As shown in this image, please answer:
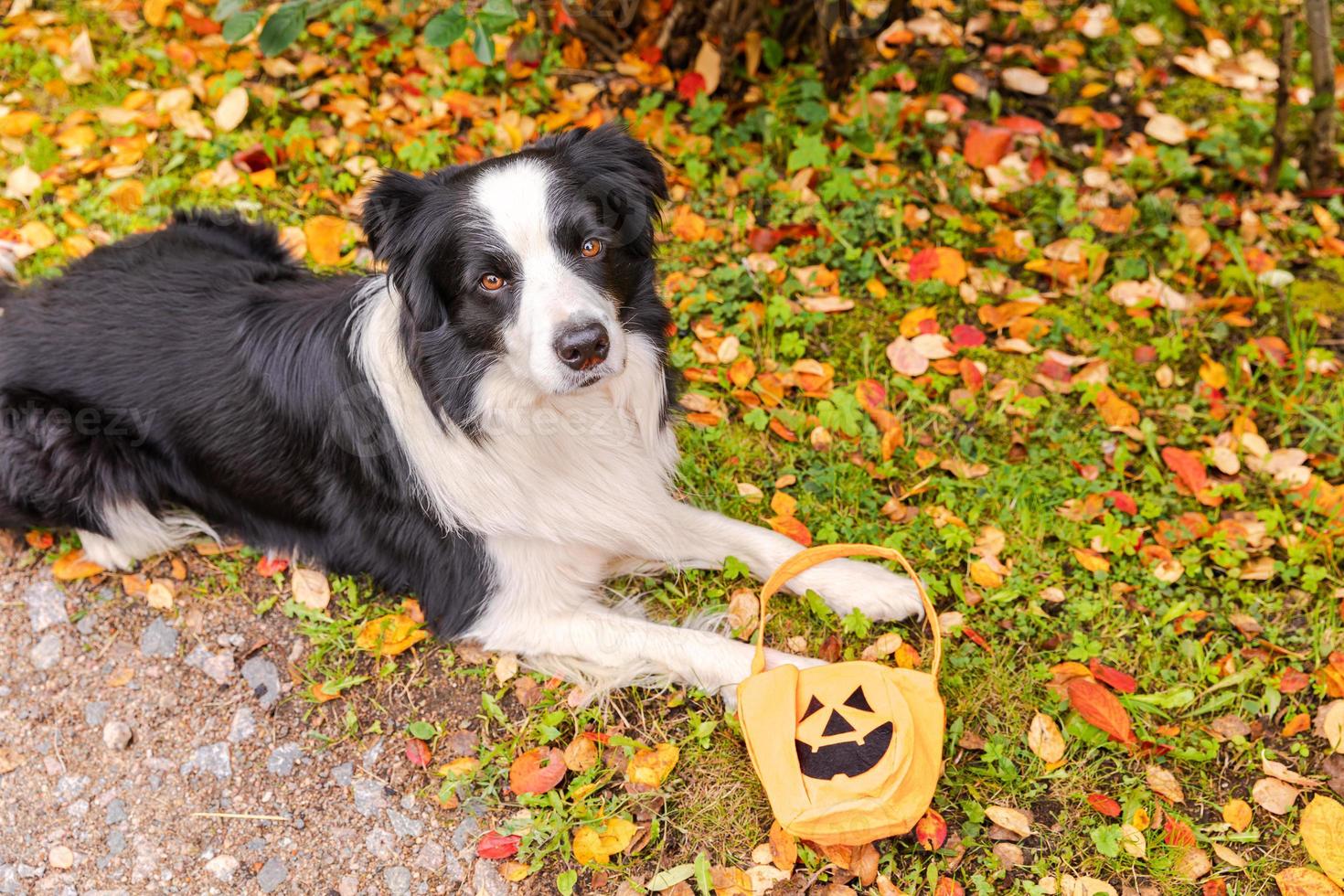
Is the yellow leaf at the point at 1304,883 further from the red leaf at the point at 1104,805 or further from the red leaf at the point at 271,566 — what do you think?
the red leaf at the point at 271,566

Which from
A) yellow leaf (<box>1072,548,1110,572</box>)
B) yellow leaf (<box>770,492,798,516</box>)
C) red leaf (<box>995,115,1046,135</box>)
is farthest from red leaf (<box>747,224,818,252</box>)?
yellow leaf (<box>1072,548,1110,572</box>)

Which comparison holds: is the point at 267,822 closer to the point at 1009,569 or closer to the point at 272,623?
the point at 272,623

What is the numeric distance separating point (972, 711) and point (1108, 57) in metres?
4.01

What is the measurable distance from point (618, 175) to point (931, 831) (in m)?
2.13

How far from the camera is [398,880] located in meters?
3.00

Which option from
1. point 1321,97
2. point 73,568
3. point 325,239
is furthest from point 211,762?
point 1321,97

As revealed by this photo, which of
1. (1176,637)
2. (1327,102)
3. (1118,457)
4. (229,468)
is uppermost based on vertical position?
(1327,102)

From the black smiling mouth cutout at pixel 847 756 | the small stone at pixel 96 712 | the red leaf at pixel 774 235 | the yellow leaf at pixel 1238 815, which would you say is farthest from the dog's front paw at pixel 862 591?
the small stone at pixel 96 712

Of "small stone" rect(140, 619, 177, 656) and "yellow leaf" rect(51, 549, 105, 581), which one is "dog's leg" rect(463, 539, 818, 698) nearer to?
"small stone" rect(140, 619, 177, 656)

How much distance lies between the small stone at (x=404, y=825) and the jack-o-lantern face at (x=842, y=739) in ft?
3.85

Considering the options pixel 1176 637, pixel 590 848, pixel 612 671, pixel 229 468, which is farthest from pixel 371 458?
pixel 1176 637

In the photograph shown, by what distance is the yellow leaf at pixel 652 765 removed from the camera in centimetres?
313

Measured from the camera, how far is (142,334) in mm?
3361

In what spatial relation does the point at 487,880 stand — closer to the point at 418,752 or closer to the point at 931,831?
the point at 418,752
